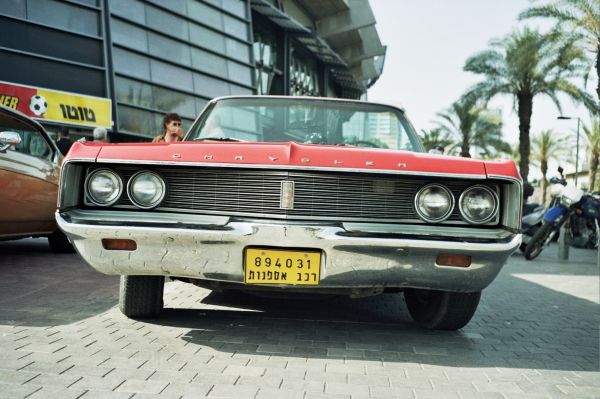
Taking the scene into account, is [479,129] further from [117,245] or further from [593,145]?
[117,245]

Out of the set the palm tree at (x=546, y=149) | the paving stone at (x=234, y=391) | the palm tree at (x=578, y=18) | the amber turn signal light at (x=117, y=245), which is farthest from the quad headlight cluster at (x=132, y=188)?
the palm tree at (x=546, y=149)

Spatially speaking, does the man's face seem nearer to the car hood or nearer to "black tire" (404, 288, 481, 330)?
the car hood

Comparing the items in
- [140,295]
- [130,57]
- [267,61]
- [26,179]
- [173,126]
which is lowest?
[140,295]

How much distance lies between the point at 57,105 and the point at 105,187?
12782mm

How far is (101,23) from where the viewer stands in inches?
629

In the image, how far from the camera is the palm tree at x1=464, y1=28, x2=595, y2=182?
2140cm

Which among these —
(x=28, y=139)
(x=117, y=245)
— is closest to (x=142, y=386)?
(x=117, y=245)

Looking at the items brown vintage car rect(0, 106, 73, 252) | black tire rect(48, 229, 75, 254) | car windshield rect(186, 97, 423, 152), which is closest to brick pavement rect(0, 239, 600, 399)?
brown vintage car rect(0, 106, 73, 252)

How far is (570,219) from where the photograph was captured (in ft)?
34.6

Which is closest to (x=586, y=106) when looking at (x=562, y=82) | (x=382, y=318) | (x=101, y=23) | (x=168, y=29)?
(x=562, y=82)

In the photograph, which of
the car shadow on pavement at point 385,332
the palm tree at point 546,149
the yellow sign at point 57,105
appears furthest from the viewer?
the palm tree at point 546,149

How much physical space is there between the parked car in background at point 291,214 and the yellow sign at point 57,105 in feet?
39.5

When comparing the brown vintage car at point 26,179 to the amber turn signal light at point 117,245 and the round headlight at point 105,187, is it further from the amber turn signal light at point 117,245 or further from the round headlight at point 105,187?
the amber turn signal light at point 117,245

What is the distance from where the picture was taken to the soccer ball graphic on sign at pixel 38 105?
14133 mm
